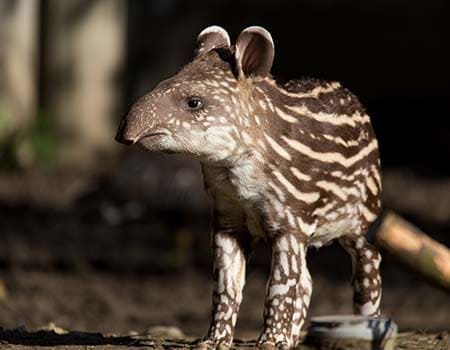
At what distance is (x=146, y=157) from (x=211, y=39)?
8467 millimetres

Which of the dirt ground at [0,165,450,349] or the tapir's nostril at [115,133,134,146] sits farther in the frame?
the dirt ground at [0,165,450,349]

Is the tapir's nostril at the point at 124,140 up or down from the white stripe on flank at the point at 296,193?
up

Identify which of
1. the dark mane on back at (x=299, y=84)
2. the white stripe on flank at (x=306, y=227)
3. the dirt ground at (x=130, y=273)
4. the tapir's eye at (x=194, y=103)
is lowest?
the dirt ground at (x=130, y=273)

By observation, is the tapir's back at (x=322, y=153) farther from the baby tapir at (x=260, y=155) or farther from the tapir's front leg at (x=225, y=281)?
the tapir's front leg at (x=225, y=281)

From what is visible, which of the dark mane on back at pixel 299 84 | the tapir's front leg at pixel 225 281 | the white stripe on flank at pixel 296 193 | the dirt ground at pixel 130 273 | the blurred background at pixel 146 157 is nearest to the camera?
the white stripe on flank at pixel 296 193

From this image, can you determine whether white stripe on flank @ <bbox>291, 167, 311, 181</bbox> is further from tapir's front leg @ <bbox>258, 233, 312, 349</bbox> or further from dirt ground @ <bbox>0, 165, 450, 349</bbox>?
dirt ground @ <bbox>0, 165, 450, 349</bbox>

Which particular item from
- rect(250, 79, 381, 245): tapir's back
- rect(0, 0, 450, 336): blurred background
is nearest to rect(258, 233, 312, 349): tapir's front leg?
rect(250, 79, 381, 245): tapir's back

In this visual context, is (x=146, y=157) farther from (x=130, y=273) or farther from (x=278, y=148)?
(x=278, y=148)

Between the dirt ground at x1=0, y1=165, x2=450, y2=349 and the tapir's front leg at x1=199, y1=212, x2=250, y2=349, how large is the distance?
309 centimetres

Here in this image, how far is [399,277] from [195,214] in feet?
8.32

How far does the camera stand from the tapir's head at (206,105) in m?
5.57

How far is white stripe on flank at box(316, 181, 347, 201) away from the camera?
6.08 m

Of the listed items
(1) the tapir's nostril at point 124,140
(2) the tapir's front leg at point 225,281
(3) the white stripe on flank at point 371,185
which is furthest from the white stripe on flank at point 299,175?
(1) the tapir's nostril at point 124,140

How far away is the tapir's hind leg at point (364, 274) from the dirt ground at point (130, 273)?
2621mm
